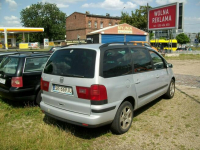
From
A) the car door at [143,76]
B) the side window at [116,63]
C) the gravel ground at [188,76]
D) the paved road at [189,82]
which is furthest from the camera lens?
the gravel ground at [188,76]

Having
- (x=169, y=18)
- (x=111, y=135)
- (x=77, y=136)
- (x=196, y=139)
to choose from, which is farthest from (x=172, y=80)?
(x=169, y=18)

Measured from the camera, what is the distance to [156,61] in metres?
5.35

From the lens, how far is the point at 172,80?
6.36 meters

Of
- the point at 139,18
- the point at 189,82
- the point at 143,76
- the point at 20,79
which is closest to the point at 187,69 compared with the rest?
the point at 189,82

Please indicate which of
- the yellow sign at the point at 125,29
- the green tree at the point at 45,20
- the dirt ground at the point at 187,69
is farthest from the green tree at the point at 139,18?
the green tree at the point at 45,20

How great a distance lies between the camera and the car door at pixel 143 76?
14.2ft

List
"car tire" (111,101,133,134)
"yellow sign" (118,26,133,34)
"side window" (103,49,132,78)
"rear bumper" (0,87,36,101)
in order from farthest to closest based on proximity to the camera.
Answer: "yellow sign" (118,26,133,34) → "rear bumper" (0,87,36,101) → "car tire" (111,101,133,134) → "side window" (103,49,132,78)

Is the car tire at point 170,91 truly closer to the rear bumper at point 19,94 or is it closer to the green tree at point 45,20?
the rear bumper at point 19,94

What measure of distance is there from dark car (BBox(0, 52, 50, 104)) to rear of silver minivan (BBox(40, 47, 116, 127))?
1357 mm

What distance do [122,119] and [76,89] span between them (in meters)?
1.15

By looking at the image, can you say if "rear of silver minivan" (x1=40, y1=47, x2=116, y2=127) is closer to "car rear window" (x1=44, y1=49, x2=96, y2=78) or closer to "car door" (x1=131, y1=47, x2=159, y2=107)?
"car rear window" (x1=44, y1=49, x2=96, y2=78)

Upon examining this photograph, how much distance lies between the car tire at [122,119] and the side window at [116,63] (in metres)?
0.65

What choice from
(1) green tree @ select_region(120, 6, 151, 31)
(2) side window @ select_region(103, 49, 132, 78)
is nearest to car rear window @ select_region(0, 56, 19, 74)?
(2) side window @ select_region(103, 49, 132, 78)

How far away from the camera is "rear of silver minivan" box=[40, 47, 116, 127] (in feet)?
11.0
